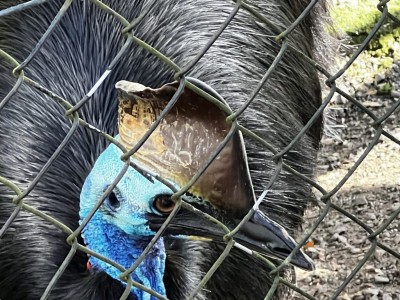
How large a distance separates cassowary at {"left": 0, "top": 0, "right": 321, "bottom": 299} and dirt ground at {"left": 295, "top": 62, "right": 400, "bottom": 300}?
564mm

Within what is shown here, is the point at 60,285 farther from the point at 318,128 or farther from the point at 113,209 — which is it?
the point at 318,128

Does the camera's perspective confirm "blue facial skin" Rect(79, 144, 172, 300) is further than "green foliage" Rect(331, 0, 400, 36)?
No

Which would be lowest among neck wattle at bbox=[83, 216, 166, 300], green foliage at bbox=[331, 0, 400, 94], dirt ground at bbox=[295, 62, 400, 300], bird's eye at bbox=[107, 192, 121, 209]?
neck wattle at bbox=[83, 216, 166, 300]

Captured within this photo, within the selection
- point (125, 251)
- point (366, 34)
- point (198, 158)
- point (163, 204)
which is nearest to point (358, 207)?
point (366, 34)

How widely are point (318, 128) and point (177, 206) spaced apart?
1.66m

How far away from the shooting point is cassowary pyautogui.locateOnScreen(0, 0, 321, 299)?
1.93 metres

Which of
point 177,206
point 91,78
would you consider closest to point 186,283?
point 91,78

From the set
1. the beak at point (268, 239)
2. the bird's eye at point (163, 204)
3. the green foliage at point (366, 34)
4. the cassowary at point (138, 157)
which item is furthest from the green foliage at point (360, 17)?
the beak at point (268, 239)

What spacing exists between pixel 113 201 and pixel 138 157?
0.24 m

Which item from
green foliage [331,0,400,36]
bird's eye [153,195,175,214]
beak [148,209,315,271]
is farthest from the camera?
green foliage [331,0,400,36]

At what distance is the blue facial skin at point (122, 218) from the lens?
207cm

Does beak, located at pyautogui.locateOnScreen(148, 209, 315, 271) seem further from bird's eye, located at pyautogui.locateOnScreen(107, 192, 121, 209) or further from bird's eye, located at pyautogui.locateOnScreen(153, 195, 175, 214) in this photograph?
bird's eye, located at pyautogui.locateOnScreen(107, 192, 121, 209)

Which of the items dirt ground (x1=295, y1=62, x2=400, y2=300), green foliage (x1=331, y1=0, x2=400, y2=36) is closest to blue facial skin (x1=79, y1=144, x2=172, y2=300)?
dirt ground (x1=295, y1=62, x2=400, y2=300)

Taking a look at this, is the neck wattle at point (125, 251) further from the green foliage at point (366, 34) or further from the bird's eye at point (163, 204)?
the green foliage at point (366, 34)
